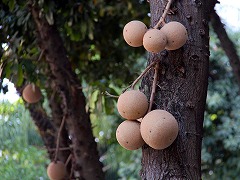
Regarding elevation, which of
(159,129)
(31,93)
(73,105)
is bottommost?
(159,129)

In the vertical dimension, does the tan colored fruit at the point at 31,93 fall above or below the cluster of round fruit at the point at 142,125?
above

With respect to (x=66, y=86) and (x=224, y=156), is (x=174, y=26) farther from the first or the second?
(x=224, y=156)

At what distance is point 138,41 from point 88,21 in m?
1.40

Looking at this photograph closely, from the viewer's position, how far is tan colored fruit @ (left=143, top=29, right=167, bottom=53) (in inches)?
40.3

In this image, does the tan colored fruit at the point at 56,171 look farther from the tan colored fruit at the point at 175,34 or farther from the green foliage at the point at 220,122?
the green foliage at the point at 220,122

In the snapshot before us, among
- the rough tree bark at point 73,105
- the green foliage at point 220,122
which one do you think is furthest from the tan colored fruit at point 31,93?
the green foliage at point 220,122

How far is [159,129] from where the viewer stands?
985 mm

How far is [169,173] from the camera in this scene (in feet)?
3.36

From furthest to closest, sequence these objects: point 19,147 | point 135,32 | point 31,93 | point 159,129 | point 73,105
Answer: point 19,147 < point 31,93 < point 73,105 < point 135,32 < point 159,129

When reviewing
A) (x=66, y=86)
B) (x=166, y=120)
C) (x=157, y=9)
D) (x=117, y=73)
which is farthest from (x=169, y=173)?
(x=117, y=73)

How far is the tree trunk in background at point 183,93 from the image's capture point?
1034 mm

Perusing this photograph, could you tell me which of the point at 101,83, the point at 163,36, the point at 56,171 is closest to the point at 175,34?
the point at 163,36

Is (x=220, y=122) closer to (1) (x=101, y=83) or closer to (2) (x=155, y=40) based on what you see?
(1) (x=101, y=83)

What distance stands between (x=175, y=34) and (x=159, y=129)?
0.20 meters
